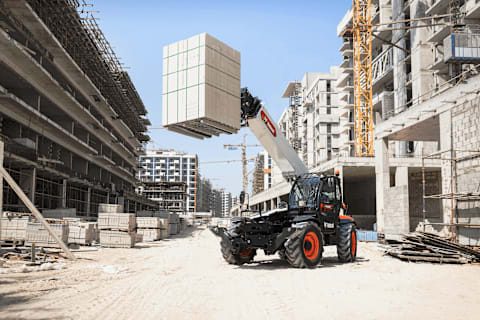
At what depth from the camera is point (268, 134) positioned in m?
13.5

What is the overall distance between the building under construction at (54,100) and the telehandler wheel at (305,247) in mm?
17301

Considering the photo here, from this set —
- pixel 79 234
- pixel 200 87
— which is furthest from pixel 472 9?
pixel 79 234

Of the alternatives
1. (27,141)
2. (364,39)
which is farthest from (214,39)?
(364,39)

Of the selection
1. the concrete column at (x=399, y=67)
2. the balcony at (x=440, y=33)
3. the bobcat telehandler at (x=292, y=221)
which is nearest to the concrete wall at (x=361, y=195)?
the concrete column at (x=399, y=67)

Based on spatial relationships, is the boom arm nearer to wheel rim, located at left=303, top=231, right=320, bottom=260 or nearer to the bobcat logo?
the bobcat logo

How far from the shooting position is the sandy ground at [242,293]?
6.71 meters

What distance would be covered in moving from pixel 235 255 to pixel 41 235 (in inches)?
313

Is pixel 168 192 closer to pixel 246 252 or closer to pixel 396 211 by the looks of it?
pixel 396 211

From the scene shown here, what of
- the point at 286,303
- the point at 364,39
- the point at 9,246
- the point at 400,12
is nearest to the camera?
the point at 286,303

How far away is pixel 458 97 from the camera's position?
62.1 feet

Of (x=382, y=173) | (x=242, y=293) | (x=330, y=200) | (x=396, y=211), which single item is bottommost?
(x=242, y=293)

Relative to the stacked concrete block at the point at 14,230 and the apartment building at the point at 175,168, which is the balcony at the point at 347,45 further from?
the apartment building at the point at 175,168

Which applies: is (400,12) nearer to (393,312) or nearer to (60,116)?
(60,116)

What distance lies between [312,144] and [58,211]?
2395 inches
